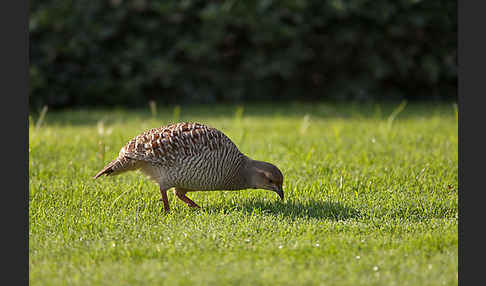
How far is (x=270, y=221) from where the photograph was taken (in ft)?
13.6

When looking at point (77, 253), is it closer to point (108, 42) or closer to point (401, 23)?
point (108, 42)

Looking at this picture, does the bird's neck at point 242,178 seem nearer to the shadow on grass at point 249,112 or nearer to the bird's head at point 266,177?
the bird's head at point 266,177

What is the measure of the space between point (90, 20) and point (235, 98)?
10.8 ft

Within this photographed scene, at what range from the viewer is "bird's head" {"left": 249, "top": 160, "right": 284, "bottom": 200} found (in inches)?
179

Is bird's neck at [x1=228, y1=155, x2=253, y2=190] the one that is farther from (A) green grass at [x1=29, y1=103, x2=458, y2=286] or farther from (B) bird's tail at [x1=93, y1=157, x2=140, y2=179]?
(B) bird's tail at [x1=93, y1=157, x2=140, y2=179]

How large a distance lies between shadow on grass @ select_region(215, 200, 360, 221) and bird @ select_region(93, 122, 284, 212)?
137mm

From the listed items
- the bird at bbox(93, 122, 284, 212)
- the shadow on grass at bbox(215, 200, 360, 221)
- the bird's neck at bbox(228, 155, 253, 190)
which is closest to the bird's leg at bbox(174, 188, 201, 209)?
the bird at bbox(93, 122, 284, 212)

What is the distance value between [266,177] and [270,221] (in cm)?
54

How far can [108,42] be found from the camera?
36.4 feet

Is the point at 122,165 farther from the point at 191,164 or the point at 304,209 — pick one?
the point at 304,209

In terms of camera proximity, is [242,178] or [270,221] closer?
[270,221]

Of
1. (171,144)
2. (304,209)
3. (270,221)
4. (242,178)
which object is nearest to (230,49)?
(242,178)

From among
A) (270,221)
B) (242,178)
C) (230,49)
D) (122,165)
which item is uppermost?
(230,49)

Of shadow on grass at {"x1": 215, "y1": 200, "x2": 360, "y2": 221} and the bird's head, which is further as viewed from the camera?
the bird's head
